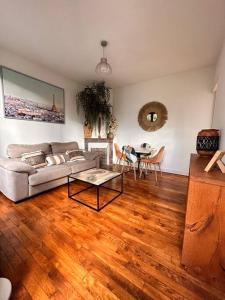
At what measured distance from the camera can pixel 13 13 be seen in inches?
66.7

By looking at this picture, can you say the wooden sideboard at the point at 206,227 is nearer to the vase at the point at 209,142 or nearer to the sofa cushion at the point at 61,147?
the vase at the point at 209,142

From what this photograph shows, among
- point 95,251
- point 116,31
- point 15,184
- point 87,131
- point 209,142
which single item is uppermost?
point 116,31

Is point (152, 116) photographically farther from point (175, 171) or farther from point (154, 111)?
point (175, 171)

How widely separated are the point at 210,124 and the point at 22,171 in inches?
151

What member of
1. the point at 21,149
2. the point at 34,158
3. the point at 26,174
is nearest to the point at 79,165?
the point at 34,158

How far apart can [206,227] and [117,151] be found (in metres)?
2.84

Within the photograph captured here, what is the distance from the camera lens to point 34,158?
2615 millimetres

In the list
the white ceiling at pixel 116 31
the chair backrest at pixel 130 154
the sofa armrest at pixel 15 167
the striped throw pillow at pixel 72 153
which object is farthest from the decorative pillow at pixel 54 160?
Result: the white ceiling at pixel 116 31

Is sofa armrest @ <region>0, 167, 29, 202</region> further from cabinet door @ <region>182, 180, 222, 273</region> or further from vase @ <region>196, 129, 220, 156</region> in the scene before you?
vase @ <region>196, 129, 220, 156</region>

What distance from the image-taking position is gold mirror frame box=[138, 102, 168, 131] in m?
3.69

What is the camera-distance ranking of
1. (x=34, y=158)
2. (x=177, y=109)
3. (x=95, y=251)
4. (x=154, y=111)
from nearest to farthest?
(x=95, y=251) < (x=34, y=158) < (x=177, y=109) < (x=154, y=111)

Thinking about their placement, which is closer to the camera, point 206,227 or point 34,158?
point 206,227

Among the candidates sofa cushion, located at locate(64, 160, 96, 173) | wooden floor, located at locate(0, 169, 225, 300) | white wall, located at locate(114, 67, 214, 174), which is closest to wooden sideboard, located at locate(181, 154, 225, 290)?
wooden floor, located at locate(0, 169, 225, 300)

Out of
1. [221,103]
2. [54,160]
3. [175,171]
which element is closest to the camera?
[221,103]
